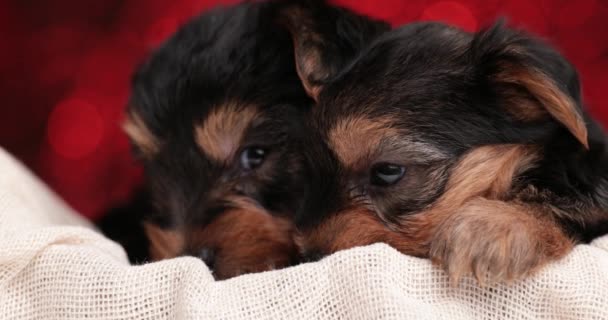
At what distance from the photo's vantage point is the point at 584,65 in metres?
4.08

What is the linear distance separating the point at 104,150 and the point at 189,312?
2.86 meters

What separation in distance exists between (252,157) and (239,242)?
414 mm

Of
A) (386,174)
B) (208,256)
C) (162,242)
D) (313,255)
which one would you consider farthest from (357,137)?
(162,242)

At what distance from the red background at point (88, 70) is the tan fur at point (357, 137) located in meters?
1.86

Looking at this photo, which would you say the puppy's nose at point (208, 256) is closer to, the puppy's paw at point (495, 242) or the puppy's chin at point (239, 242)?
the puppy's chin at point (239, 242)

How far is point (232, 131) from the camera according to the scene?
2783mm

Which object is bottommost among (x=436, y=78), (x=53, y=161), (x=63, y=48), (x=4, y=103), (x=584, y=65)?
(x=53, y=161)

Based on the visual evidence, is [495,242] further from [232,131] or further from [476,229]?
[232,131]

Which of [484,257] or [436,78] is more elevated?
[436,78]

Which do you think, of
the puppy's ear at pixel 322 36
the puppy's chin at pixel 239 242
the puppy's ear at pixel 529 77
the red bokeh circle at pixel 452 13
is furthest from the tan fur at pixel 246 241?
the red bokeh circle at pixel 452 13

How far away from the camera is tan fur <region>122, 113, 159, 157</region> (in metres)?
2.90

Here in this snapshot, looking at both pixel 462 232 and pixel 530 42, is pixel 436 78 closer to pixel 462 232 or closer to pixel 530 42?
pixel 530 42

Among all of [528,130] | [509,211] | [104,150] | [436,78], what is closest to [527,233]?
[509,211]

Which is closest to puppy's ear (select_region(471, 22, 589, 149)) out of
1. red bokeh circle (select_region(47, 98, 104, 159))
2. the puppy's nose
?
the puppy's nose
